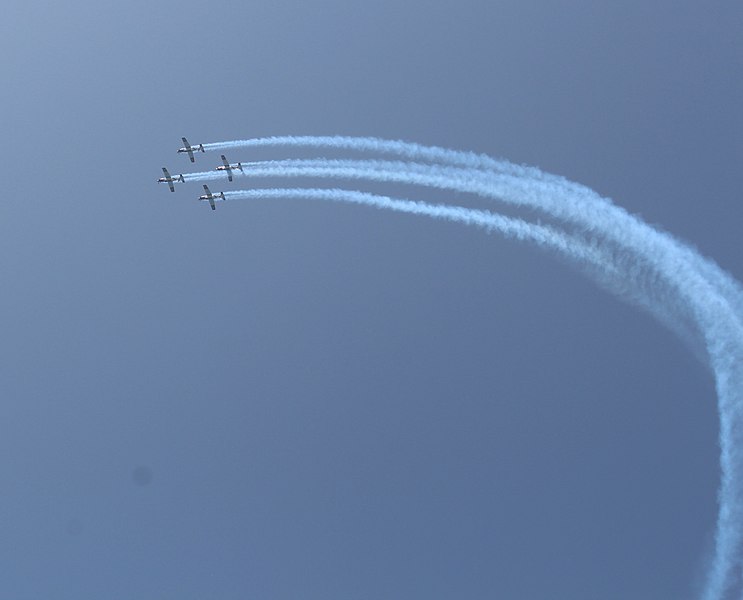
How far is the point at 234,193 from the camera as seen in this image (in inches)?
3376

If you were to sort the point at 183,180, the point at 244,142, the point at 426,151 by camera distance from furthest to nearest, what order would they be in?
the point at 183,180 < the point at 244,142 < the point at 426,151

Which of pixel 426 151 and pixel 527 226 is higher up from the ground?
pixel 426 151

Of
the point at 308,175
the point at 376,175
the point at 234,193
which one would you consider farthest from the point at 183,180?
the point at 376,175

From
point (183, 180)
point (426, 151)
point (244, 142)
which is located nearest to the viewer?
point (426, 151)

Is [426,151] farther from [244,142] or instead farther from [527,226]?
[244,142]

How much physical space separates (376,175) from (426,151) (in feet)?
13.8

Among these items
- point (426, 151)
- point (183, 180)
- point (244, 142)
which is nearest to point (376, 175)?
point (426, 151)

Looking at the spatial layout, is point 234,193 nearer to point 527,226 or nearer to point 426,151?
point 426,151

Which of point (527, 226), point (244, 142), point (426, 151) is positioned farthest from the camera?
point (244, 142)

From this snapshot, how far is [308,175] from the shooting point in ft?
262

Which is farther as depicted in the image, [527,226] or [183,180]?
[183,180]

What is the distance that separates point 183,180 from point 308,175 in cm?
1536

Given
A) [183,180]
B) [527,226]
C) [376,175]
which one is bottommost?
[527,226]

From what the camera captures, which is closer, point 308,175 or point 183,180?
point 308,175
